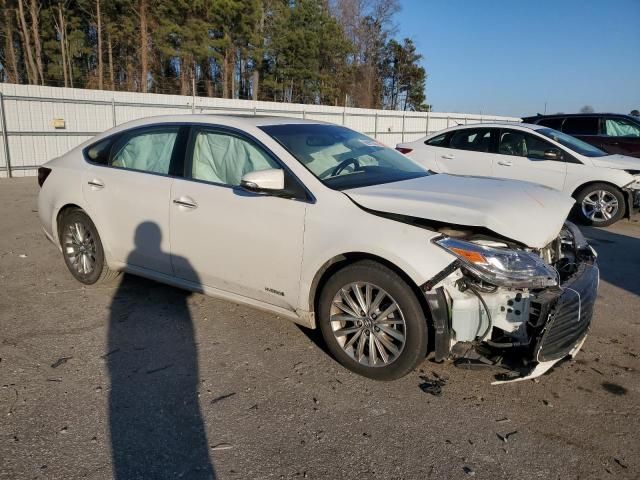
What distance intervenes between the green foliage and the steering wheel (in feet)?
81.1

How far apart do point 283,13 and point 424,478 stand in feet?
122

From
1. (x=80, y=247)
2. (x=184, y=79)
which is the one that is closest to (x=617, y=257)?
(x=80, y=247)

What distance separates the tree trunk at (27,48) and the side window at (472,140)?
1153 inches

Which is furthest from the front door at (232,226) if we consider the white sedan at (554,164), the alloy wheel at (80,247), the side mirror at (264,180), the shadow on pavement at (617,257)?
the white sedan at (554,164)

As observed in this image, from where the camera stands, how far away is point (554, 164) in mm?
8141

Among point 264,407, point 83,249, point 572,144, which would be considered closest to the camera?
point 264,407

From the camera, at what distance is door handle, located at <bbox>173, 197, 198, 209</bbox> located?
3874 mm

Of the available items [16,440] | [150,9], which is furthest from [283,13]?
[16,440]

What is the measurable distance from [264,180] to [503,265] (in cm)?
156

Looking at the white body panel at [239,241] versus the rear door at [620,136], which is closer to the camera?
the white body panel at [239,241]

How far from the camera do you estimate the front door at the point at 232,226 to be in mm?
3438

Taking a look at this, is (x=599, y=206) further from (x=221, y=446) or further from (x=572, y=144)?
(x=221, y=446)

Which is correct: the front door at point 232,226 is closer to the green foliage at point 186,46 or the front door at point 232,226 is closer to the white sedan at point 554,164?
the white sedan at point 554,164

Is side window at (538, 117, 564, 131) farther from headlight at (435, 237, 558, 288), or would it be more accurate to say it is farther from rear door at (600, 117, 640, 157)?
headlight at (435, 237, 558, 288)
